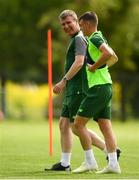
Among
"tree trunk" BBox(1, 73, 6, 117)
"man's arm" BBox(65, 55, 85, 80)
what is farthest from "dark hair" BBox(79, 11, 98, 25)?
"tree trunk" BBox(1, 73, 6, 117)

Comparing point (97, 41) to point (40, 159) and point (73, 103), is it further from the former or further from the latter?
point (40, 159)

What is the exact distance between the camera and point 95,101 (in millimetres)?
11656

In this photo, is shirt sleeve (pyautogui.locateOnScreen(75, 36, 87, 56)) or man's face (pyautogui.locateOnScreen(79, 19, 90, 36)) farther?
shirt sleeve (pyautogui.locateOnScreen(75, 36, 87, 56))

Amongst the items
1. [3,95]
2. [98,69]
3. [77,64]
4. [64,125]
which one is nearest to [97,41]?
[98,69]

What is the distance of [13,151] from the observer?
16.9m

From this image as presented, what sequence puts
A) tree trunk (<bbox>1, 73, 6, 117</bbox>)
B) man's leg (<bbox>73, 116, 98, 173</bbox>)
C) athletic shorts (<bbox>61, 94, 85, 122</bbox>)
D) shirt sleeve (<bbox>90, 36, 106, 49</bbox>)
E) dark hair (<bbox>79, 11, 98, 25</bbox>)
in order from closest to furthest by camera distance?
1. shirt sleeve (<bbox>90, 36, 106, 49</bbox>)
2. dark hair (<bbox>79, 11, 98, 25</bbox>)
3. man's leg (<bbox>73, 116, 98, 173</bbox>)
4. athletic shorts (<bbox>61, 94, 85, 122</bbox>)
5. tree trunk (<bbox>1, 73, 6, 117</bbox>)

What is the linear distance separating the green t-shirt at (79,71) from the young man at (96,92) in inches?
9.3

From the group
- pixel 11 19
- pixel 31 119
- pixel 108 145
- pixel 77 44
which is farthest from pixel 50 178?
pixel 11 19

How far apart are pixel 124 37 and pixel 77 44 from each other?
31.5 metres

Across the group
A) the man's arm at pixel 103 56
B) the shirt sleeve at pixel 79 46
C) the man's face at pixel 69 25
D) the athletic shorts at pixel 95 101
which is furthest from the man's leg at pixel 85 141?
the man's face at pixel 69 25

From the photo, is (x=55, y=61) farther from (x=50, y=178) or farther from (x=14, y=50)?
(x=50, y=178)

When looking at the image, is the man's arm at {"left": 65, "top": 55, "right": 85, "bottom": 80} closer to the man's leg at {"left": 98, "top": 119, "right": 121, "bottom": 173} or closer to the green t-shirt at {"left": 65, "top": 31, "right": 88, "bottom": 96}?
the green t-shirt at {"left": 65, "top": 31, "right": 88, "bottom": 96}

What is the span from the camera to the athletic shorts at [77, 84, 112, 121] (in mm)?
11648

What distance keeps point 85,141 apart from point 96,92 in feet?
2.30
